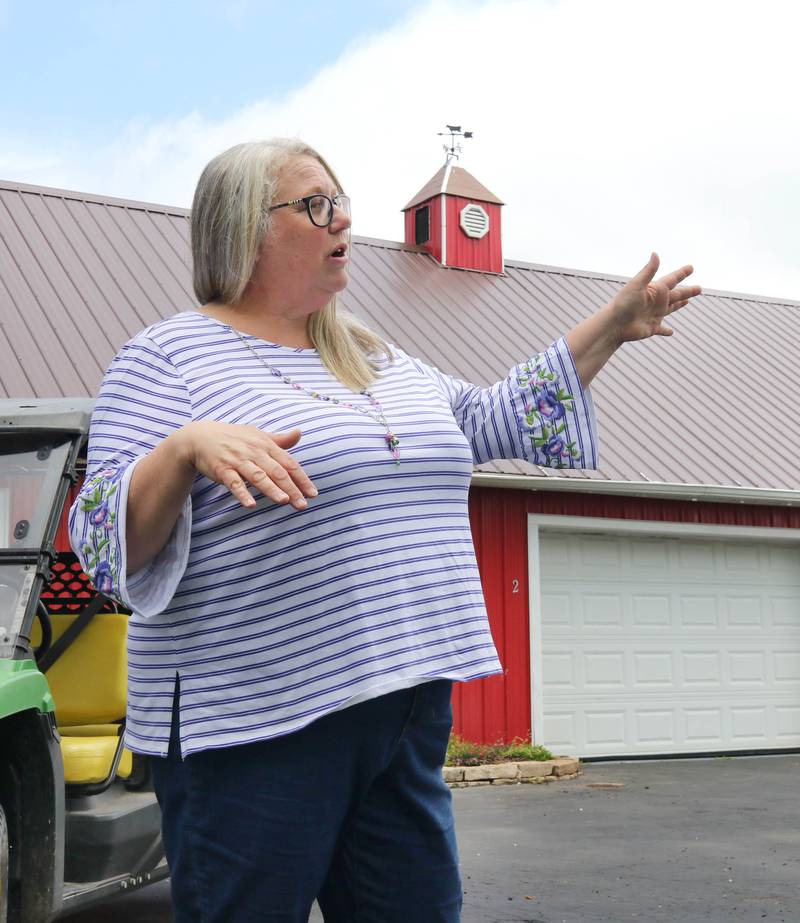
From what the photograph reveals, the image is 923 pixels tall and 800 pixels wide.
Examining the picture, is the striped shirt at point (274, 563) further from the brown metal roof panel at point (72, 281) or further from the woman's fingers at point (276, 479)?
the brown metal roof panel at point (72, 281)

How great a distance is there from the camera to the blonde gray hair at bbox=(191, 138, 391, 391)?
6.53 feet

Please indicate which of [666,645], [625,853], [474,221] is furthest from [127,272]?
[625,853]

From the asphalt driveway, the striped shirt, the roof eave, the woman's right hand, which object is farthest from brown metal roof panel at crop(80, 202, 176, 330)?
the woman's right hand

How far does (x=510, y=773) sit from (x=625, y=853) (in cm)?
375

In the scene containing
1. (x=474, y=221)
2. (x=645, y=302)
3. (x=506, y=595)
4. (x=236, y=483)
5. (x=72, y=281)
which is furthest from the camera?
(x=474, y=221)

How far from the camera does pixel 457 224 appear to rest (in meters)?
16.8

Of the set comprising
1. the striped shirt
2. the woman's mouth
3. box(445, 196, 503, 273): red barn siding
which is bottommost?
the striped shirt

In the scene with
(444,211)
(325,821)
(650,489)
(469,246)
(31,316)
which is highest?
(444,211)

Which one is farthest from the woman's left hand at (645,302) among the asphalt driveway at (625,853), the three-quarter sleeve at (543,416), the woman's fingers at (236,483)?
the asphalt driveway at (625,853)

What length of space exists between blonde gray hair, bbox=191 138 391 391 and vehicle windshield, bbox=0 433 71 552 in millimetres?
2452

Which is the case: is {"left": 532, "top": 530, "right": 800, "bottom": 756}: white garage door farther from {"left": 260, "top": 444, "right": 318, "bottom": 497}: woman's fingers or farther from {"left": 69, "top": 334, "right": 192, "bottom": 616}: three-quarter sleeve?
{"left": 260, "top": 444, "right": 318, "bottom": 497}: woman's fingers

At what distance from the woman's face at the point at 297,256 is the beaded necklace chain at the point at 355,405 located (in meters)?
0.10

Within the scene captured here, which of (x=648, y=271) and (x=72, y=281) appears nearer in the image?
(x=648, y=271)

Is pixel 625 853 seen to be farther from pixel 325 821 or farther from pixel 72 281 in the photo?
pixel 72 281
